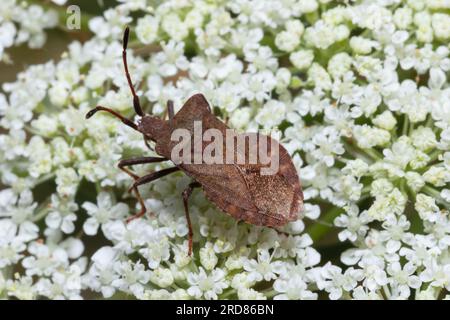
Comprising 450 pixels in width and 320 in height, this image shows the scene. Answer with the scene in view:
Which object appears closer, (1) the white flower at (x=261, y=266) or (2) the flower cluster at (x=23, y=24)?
(1) the white flower at (x=261, y=266)

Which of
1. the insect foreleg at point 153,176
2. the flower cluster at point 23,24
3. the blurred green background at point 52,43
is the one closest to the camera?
the insect foreleg at point 153,176

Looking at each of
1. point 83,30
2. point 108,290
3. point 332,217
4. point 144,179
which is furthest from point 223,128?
point 83,30

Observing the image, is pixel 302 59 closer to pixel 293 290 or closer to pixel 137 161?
pixel 137 161

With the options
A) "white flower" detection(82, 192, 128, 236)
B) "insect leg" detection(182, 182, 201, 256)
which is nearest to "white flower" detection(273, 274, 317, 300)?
"insect leg" detection(182, 182, 201, 256)

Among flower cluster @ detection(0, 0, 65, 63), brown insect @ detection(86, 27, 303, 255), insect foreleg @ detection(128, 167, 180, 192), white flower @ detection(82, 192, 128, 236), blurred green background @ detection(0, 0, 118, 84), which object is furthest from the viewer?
blurred green background @ detection(0, 0, 118, 84)

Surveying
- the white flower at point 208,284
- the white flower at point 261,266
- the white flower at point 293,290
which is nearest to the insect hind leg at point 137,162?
the white flower at point 208,284

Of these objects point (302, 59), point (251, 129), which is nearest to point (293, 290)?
point (251, 129)

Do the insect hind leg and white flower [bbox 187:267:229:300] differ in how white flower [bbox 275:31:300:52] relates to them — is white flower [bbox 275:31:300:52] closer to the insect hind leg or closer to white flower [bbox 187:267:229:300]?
the insect hind leg

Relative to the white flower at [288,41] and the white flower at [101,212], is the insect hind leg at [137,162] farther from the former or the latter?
the white flower at [288,41]

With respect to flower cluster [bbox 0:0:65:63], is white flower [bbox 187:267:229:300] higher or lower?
lower

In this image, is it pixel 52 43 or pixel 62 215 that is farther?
pixel 52 43
